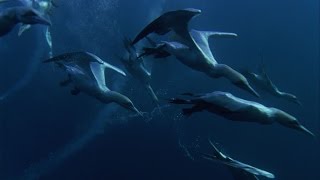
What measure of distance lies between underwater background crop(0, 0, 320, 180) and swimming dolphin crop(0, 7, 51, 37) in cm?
Answer: 834

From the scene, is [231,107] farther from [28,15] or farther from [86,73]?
[86,73]

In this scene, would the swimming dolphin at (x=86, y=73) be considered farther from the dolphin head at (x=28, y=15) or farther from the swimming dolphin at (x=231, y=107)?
the swimming dolphin at (x=231, y=107)

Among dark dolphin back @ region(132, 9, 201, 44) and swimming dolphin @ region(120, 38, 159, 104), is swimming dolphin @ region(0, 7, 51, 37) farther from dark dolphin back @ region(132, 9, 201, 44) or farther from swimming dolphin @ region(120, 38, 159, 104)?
swimming dolphin @ region(120, 38, 159, 104)

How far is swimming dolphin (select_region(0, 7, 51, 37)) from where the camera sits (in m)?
3.83

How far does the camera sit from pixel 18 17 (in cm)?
387

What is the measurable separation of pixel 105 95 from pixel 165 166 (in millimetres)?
9397

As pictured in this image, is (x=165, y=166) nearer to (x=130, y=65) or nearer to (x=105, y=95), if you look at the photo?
(x=130, y=65)

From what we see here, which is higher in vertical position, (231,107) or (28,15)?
(28,15)

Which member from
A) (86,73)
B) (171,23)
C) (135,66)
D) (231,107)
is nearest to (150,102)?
(135,66)

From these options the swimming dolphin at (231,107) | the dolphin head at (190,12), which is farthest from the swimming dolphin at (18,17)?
the swimming dolphin at (231,107)

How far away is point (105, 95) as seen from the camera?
16.2 feet

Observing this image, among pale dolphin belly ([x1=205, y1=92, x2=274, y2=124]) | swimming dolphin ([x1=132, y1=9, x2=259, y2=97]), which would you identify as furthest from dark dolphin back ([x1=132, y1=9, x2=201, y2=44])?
pale dolphin belly ([x1=205, y1=92, x2=274, y2=124])

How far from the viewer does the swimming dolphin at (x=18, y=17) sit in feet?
12.5

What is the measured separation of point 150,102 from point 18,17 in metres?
9.22
